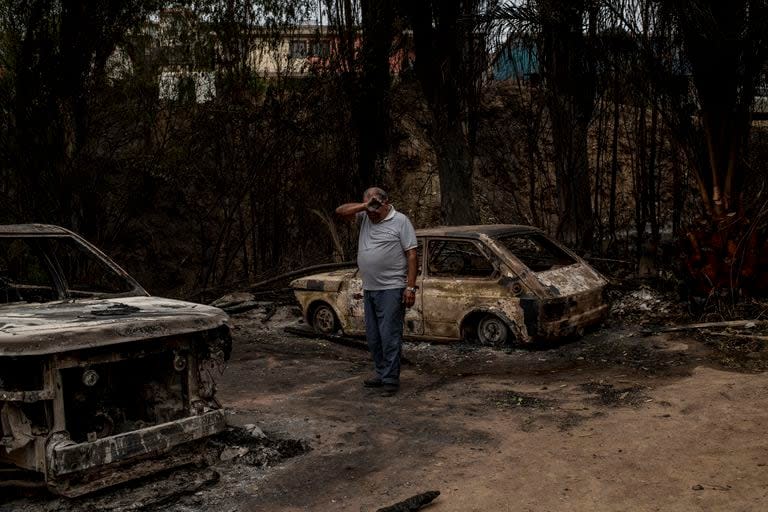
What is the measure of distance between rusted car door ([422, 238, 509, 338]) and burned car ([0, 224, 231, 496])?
417cm

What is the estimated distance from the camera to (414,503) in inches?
180

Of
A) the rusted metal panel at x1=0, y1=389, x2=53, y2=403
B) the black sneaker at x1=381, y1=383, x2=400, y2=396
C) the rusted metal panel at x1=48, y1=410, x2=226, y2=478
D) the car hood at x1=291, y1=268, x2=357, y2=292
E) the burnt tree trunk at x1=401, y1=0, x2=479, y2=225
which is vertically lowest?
the black sneaker at x1=381, y1=383, x2=400, y2=396

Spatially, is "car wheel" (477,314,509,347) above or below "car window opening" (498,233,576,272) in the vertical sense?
below

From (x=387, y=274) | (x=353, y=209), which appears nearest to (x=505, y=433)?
(x=387, y=274)

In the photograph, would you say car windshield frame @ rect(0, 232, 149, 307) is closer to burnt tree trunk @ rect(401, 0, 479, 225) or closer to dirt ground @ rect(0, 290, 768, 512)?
dirt ground @ rect(0, 290, 768, 512)

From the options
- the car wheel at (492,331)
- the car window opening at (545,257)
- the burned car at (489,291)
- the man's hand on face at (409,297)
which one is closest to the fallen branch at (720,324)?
the burned car at (489,291)

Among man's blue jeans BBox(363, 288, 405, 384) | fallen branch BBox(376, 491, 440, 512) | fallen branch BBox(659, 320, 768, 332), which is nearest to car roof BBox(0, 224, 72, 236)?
man's blue jeans BBox(363, 288, 405, 384)

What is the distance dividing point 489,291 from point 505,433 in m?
3.25

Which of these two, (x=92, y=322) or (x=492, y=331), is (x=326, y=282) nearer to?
(x=492, y=331)

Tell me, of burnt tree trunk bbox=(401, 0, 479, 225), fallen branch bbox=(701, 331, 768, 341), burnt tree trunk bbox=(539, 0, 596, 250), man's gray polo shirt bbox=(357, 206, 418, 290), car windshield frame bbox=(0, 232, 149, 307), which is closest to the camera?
car windshield frame bbox=(0, 232, 149, 307)

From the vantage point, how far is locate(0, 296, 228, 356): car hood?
4.41m

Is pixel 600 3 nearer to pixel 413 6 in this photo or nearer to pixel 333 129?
pixel 413 6

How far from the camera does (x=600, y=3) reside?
35.4 ft

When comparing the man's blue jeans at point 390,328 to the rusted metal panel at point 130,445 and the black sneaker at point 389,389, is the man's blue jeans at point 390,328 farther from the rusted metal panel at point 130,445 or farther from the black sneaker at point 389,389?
the rusted metal panel at point 130,445
